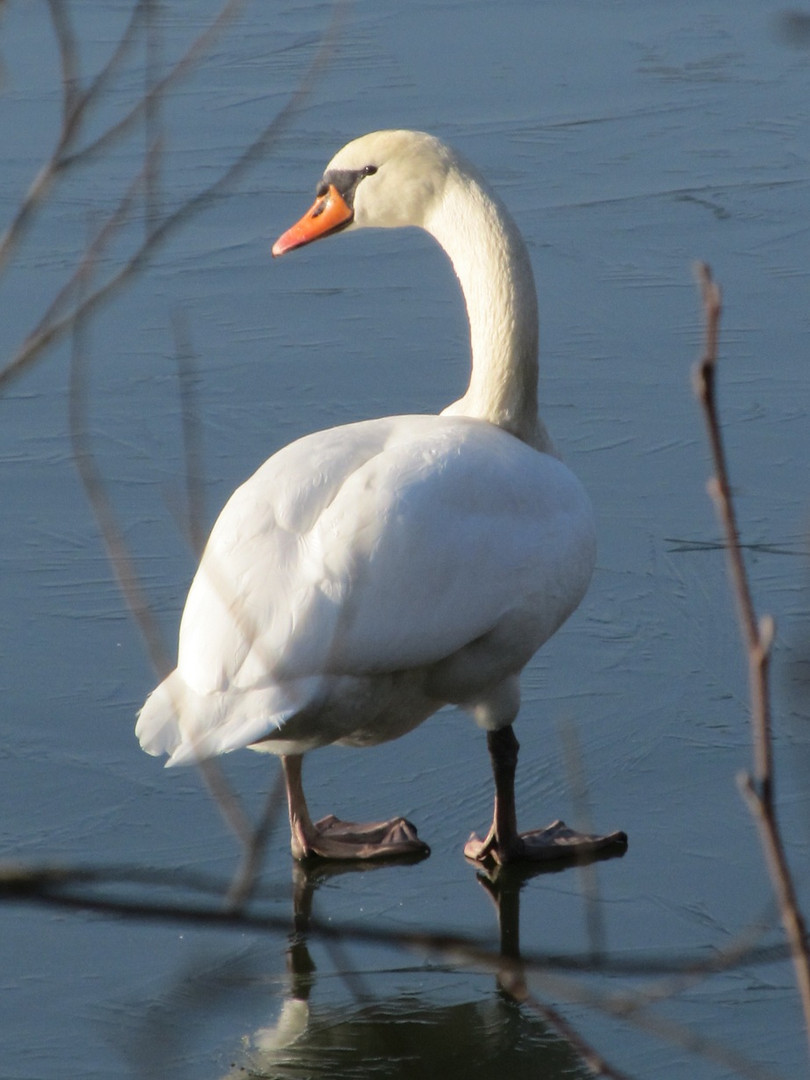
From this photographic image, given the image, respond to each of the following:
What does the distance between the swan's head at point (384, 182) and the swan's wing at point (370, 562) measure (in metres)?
0.76

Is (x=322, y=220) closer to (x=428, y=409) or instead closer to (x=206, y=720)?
(x=428, y=409)

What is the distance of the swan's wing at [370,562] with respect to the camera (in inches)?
107

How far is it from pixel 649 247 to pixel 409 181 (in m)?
2.44

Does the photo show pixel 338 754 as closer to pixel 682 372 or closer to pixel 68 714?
pixel 68 714

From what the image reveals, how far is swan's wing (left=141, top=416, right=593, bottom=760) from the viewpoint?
2730 millimetres

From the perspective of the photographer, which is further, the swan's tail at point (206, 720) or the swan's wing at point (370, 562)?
the swan's wing at point (370, 562)

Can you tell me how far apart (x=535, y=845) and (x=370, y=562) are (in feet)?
2.50

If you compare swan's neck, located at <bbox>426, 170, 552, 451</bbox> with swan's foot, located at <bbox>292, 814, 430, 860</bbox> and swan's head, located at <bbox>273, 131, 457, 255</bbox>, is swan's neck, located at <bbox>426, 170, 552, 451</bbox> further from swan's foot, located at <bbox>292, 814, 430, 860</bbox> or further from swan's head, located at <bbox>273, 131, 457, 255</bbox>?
swan's foot, located at <bbox>292, 814, 430, 860</bbox>

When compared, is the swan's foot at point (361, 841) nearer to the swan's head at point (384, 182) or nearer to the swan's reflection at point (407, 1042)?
the swan's reflection at point (407, 1042)

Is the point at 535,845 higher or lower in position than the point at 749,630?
lower

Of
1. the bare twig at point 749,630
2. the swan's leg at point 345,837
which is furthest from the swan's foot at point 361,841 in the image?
the bare twig at point 749,630

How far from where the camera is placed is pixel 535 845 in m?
3.20

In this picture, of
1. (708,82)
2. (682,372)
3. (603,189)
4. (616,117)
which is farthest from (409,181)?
(708,82)

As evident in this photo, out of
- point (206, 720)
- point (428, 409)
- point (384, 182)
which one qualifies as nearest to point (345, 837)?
point (206, 720)
